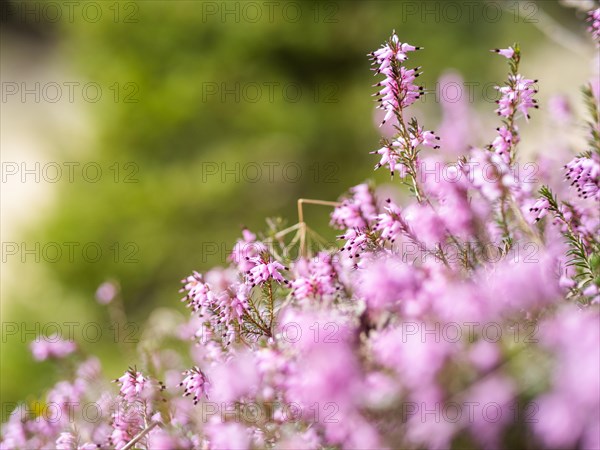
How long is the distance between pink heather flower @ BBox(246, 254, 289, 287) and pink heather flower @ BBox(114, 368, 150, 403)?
0.33 m

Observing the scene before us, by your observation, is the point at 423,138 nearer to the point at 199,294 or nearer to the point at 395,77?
the point at 395,77

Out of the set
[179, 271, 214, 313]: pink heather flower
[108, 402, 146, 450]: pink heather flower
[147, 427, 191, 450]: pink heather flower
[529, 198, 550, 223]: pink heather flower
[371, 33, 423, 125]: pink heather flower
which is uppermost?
[371, 33, 423, 125]: pink heather flower

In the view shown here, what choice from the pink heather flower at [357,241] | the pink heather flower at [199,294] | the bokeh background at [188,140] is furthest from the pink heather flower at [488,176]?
the bokeh background at [188,140]

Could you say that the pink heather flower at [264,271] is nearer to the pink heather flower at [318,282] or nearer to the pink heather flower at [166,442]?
the pink heather flower at [318,282]

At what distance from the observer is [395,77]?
1.51m

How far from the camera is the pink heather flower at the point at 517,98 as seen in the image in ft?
5.08

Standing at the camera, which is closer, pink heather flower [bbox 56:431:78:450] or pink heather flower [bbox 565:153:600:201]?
pink heather flower [bbox 565:153:600:201]

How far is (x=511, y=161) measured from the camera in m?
1.54

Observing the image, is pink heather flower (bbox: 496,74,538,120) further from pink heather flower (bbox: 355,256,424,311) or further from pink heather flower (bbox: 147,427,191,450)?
pink heather flower (bbox: 147,427,191,450)

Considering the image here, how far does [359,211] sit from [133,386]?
649 millimetres

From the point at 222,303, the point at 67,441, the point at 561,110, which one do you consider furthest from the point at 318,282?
the point at 561,110

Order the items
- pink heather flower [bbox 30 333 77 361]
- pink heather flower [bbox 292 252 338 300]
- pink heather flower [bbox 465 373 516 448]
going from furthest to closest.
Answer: pink heather flower [bbox 30 333 77 361] → pink heather flower [bbox 292 252 338 300] → pink heather flower [bbox 465 373 516 448]

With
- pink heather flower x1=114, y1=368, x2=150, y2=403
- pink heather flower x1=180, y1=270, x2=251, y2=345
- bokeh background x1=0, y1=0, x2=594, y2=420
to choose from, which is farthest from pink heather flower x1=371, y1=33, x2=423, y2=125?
bokeh background x1=0, y1=0, x2=594, y2=420

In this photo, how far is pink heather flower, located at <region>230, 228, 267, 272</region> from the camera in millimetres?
1629
